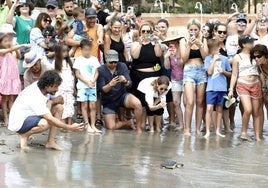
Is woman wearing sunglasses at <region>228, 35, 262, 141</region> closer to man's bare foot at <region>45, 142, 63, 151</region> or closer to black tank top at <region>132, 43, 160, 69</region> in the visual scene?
black tank top at <region>132, 43, 160, 69</region>

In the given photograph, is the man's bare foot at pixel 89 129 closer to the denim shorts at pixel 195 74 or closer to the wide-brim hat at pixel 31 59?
the wide-brim hat at pixel 31 59

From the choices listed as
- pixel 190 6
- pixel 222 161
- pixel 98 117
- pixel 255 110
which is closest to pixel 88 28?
A: pixel 98 117

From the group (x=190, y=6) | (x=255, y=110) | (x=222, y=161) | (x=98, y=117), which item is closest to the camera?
(x=222, y=161)

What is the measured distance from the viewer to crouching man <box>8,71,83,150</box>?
27.8 ft

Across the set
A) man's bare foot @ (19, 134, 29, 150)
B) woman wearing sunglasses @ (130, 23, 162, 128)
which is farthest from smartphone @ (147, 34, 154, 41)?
man's bare foot @ (19, 134, 29, 150)

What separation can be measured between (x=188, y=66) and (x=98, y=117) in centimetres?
187

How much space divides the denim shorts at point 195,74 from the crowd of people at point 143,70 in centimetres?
2

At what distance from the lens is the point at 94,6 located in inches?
497

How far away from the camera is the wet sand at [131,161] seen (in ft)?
23.1

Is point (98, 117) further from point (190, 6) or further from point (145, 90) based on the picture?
point (190, 6)

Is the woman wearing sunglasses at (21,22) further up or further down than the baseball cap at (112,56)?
further up

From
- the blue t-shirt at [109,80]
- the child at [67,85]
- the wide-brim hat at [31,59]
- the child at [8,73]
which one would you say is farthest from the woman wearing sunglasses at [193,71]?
the child at [8,73]

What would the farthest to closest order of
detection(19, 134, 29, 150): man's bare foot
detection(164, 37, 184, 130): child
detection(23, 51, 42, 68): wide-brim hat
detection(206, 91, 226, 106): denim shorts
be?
detection(164, 37, 184, 130): child, detection(206, 91, 226, 106): denim shorts, detection(23, 51, 42, 68): wide-brim hat, detection(19, 134, 29, 150): man's bare foot

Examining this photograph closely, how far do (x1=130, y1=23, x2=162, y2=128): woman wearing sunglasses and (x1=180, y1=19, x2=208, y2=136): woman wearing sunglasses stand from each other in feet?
1.83
